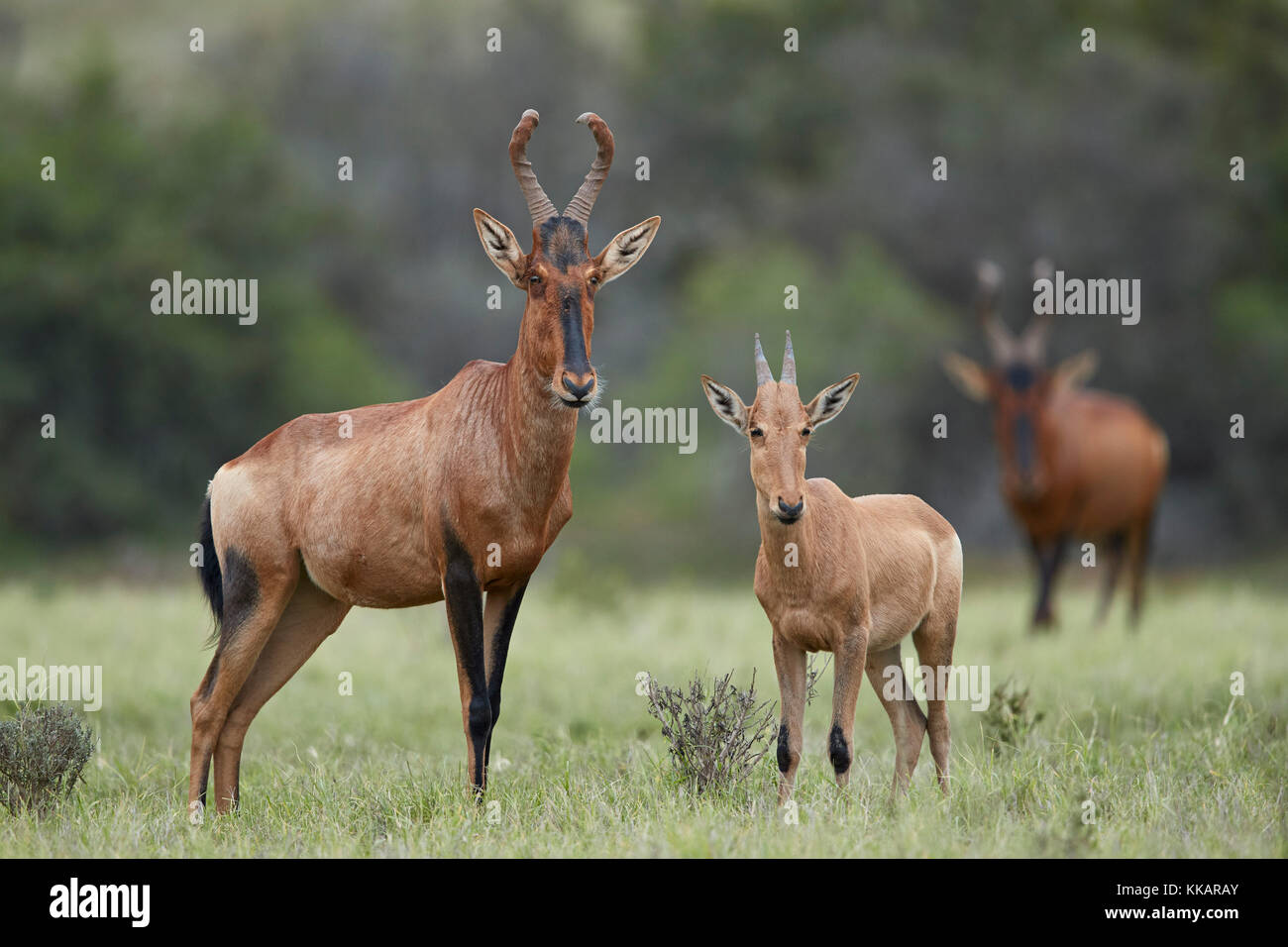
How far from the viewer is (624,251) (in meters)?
6.84

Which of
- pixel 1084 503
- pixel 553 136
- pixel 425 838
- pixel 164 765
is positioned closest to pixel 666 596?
pixel 1084 503

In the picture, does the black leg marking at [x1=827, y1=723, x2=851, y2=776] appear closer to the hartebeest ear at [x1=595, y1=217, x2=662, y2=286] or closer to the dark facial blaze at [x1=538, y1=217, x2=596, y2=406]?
the dark facial blaze at [x1=538, y1=217, x2=596, y2=406]

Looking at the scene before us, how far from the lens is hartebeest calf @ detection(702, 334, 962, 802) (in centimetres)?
625

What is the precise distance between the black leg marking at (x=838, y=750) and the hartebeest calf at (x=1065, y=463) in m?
8.46

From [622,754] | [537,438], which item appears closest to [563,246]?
[537,438]

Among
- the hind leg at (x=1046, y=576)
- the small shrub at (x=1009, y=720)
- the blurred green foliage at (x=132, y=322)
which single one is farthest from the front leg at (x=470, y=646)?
the blurred green foliage at (x=132, y=322)

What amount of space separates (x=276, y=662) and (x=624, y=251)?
2.81 m

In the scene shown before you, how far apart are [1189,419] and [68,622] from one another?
709 inches

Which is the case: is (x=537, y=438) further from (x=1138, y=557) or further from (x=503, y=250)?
(x=1138, y=557)

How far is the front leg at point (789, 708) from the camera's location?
20.8 ft

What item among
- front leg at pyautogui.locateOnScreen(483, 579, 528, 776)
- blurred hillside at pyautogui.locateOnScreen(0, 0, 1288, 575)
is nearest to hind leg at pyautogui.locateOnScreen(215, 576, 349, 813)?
front leg at pyautogui.locateOnScreen(483, 579, 528, 776)

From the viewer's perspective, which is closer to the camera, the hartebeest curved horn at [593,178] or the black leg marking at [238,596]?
the hartebeest curved horn at [593,178]

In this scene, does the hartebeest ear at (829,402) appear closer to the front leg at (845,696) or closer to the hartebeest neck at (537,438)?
the front leg at (845,696)
